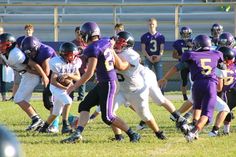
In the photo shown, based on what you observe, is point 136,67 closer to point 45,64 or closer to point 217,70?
point 217,70

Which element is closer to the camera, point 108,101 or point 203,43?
point 108,101

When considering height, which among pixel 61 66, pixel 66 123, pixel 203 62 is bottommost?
pixel 66 123

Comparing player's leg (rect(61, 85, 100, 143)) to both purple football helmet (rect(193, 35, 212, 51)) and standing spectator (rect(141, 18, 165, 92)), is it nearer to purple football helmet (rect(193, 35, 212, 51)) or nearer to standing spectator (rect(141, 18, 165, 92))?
purple football helmet (rect(193, 35, 212, 51))

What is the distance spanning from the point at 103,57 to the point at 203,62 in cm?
131

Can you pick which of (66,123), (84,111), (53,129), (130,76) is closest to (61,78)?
(66,123)

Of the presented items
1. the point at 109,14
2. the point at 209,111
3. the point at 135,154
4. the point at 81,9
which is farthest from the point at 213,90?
the point at 81,9

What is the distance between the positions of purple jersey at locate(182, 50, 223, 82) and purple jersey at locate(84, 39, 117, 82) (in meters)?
1.03

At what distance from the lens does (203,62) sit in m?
7.44

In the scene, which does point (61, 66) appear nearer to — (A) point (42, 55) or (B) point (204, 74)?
(A) point (42, 55)

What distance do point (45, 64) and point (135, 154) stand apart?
9.86 ft

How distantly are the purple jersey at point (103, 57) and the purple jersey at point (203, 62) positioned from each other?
103cm

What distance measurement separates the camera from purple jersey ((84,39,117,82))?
22.5 ft

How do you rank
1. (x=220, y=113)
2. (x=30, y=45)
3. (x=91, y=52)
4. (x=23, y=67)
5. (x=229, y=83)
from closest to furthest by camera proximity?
1. (x=91, y=52)
2. (x=220, y=113)
3. (x=229, y=83)
4. (x=30, y=45)
5. (x=23, y=67)

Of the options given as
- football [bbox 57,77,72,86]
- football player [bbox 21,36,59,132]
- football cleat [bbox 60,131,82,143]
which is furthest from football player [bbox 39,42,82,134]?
football cleat [bbox 60,131,82,143]
